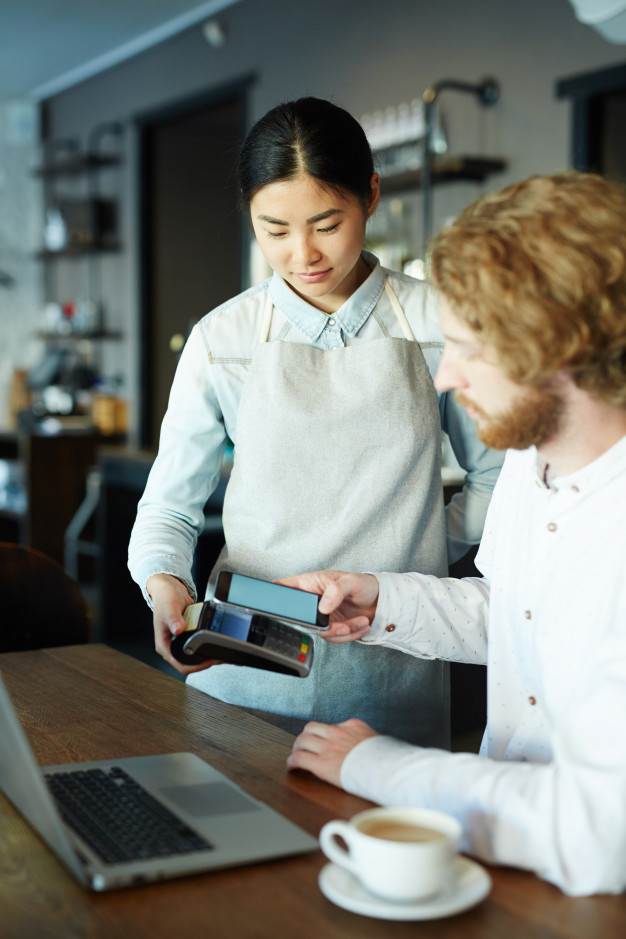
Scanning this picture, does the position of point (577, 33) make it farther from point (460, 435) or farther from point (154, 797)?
point (154, 797)

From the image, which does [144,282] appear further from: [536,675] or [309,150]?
[536,675]

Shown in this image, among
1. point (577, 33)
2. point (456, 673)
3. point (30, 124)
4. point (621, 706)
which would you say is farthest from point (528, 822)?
point (30, 124)

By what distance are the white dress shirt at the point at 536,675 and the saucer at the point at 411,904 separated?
0.07 m

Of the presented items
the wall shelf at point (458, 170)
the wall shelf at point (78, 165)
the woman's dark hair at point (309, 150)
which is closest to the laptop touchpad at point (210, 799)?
the woman's dark hair at point (309, 150)

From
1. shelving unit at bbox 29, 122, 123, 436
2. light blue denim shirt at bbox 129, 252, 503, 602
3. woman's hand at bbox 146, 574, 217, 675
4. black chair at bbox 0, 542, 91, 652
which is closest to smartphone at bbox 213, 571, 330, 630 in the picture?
woman's hand at bbox 146, 574, 217, 675

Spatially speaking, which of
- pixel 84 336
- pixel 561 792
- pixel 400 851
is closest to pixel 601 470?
pixel 561 792

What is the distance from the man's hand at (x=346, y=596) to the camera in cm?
134

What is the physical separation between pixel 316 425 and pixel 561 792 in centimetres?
76

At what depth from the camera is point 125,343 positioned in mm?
6453

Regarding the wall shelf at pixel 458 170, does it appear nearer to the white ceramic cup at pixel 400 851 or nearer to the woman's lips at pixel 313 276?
the woman's lips at pixel 313 276

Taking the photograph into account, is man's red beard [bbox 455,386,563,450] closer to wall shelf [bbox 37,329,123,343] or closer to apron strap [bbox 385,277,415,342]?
apron strap [bbox 385,277,415,342]

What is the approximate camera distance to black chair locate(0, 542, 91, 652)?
1.89 metres

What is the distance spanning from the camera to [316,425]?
1.53 m

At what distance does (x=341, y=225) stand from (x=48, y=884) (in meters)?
0.99
